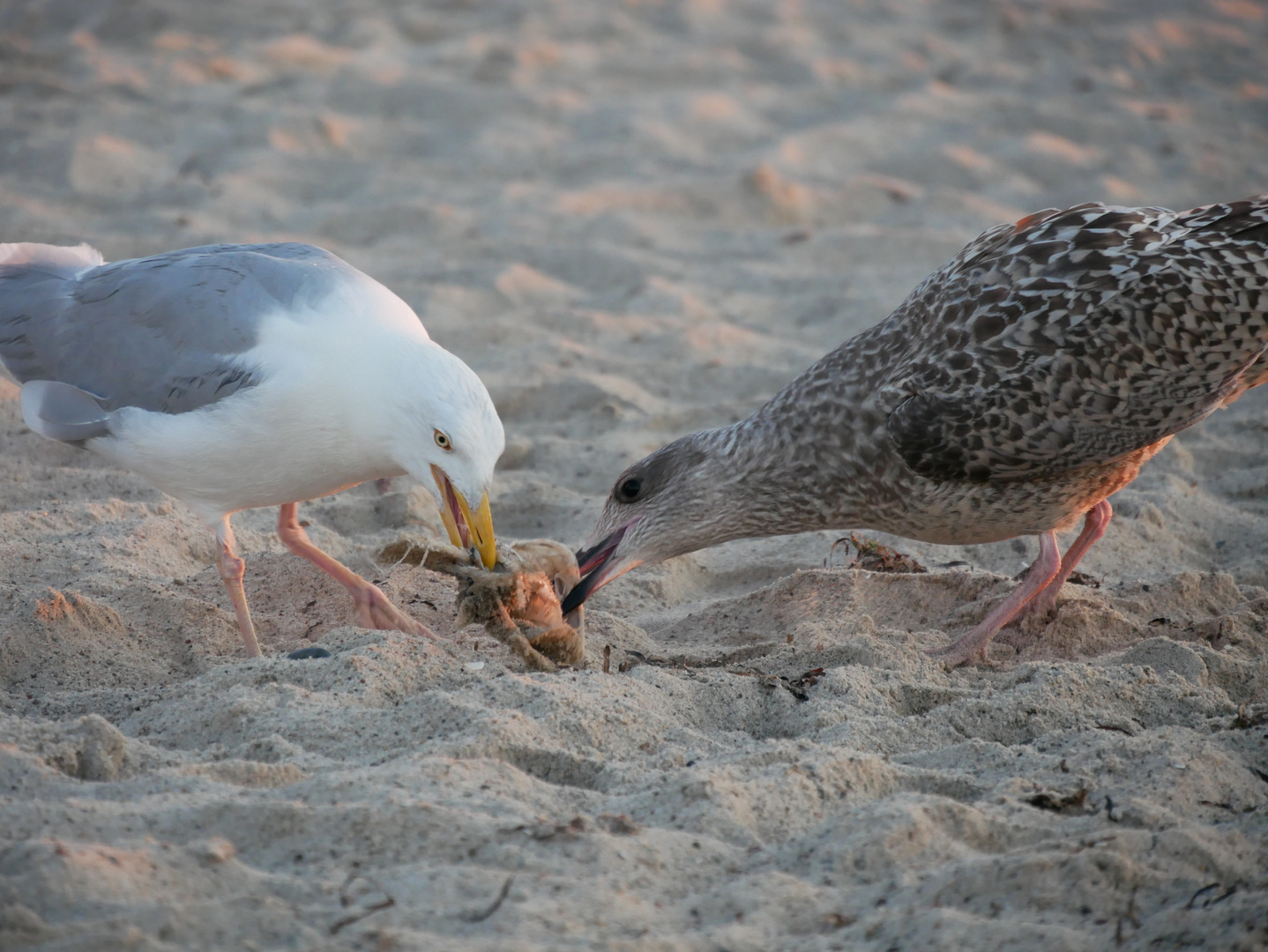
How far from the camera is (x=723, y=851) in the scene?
266 cm

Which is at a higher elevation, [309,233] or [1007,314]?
[1007,314]

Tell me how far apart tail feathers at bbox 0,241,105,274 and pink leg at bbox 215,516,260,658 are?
1141 millimetres

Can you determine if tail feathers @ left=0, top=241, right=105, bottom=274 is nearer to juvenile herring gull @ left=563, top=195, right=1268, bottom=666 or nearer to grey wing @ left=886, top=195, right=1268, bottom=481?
juvenile herring gull @ left=563, top=195, right=1268, bottom=666

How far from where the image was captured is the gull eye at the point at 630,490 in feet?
15.4

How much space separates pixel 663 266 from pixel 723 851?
212 inches

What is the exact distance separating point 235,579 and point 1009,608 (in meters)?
2.63

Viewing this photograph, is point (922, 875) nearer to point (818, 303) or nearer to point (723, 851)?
point (723, 851)

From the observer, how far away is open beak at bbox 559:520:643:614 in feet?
14.6

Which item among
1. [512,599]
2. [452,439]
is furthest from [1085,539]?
[452,439]

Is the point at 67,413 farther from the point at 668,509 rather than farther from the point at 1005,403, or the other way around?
the point at 1005,403

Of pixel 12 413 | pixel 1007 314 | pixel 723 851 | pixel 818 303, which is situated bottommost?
pixel 12 413

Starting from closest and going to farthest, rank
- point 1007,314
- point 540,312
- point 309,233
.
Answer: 1. point 1007,314
2. point 540,312
3. point 309,233

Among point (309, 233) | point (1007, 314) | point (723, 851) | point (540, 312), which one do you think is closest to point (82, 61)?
point (309, 233)

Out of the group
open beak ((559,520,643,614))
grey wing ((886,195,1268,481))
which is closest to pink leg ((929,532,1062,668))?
grey wing ((886,195,1268,481))
